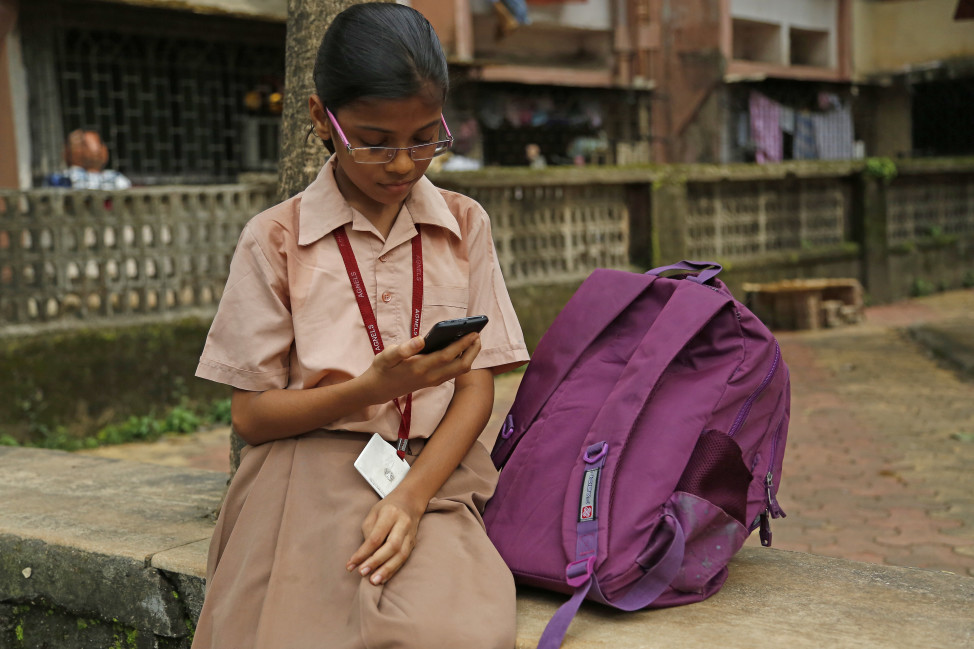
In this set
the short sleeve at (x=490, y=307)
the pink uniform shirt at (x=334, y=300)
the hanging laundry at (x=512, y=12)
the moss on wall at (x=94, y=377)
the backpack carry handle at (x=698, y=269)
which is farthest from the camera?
the hanging laundry at (x=512, y=12)

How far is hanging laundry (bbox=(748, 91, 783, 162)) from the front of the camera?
655 inches

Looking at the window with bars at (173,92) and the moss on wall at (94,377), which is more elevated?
the window with bars at (173,92)

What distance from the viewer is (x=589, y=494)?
192 centimetres

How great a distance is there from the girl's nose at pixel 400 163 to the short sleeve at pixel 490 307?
28 cm

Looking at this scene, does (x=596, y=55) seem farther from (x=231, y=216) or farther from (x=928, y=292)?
(x=231, y=216)

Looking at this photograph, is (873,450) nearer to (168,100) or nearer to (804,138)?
(168,100)

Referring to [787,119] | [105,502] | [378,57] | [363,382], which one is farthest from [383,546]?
[787,119]

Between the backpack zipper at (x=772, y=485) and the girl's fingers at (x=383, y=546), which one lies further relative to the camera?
the backpack zipper at (x=772, y=485)

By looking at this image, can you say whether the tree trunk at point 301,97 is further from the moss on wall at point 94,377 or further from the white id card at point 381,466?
the moss on wall at point 94,377

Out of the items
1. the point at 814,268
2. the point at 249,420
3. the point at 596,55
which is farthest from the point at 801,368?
the point at 596,55

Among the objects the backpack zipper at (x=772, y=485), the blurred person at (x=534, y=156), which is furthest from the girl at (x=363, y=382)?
the blurred person at (x=534, y=156)

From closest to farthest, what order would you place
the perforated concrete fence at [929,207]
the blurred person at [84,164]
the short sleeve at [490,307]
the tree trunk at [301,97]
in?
the short sleeve at [490,307]
the tree trunk at [301,97]
the blurred person at [84,164]
the perforated concrete fence at [929,207]

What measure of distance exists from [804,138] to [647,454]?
16865mm

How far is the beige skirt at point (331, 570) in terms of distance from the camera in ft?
5.62
